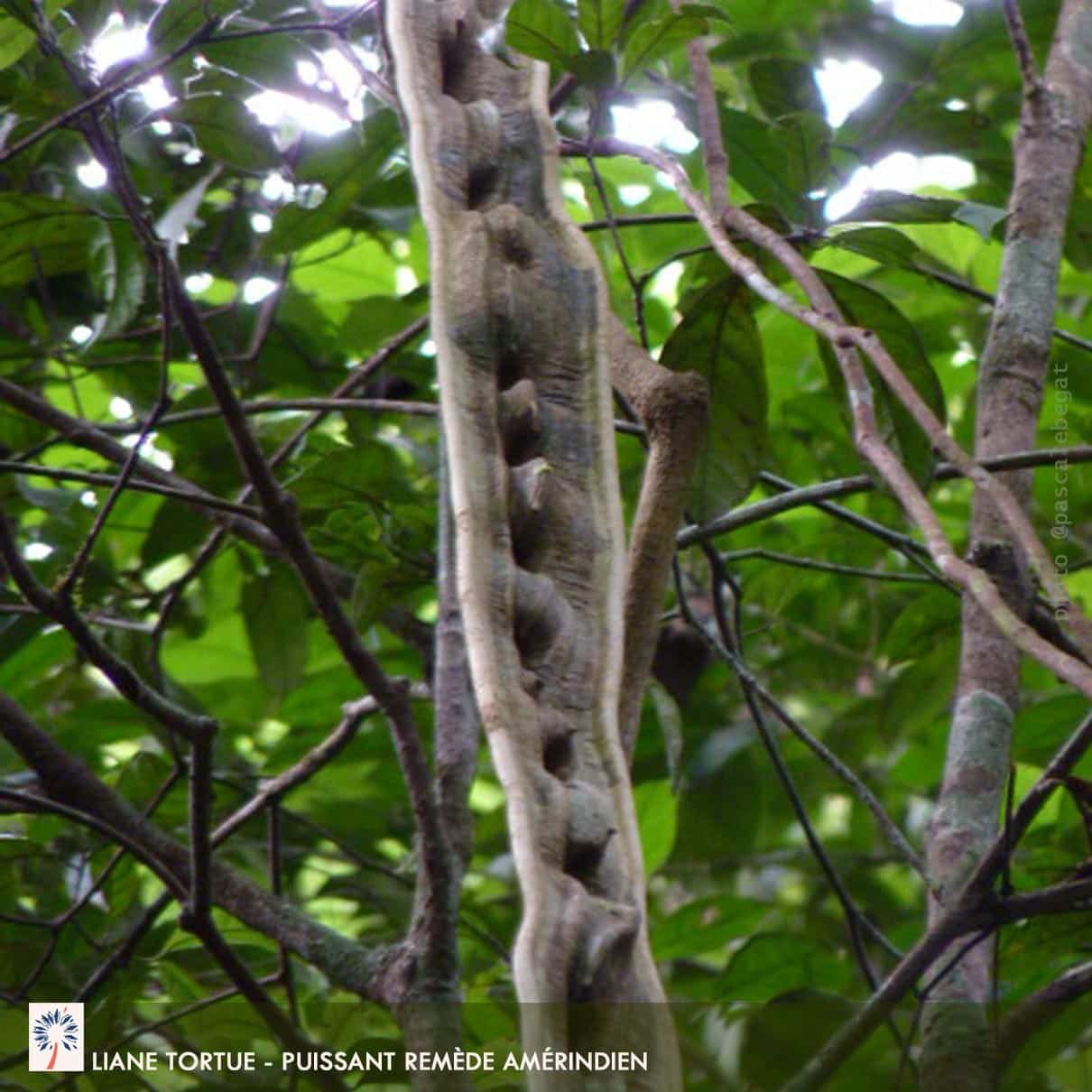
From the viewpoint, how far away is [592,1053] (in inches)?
28.4

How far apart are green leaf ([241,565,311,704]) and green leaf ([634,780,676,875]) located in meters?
0.42

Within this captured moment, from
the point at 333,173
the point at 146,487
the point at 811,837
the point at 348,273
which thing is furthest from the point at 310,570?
the point at 348,273

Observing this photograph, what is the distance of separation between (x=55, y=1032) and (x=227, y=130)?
787mm

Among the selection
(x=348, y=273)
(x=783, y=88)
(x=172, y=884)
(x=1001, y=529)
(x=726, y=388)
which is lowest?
(x=172, y=884)

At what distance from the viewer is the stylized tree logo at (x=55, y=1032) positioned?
1.18 m

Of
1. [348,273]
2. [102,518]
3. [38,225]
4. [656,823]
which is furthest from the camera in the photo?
[348,273]

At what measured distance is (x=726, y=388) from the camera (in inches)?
55.1

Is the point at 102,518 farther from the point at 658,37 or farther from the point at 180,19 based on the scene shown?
the point at 658,37

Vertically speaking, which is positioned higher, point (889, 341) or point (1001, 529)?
point (889, 341)

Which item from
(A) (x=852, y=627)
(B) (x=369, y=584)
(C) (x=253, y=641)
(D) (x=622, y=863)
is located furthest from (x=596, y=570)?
(A) (x=852, y=627)

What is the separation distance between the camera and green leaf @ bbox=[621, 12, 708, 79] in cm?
128

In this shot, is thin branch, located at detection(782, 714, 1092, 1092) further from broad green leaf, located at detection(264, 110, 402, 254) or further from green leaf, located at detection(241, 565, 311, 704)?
green leaf, located at detection(241, 565, 311, 704)

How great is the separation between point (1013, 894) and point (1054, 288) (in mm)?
637

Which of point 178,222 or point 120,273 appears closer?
point 178,222
